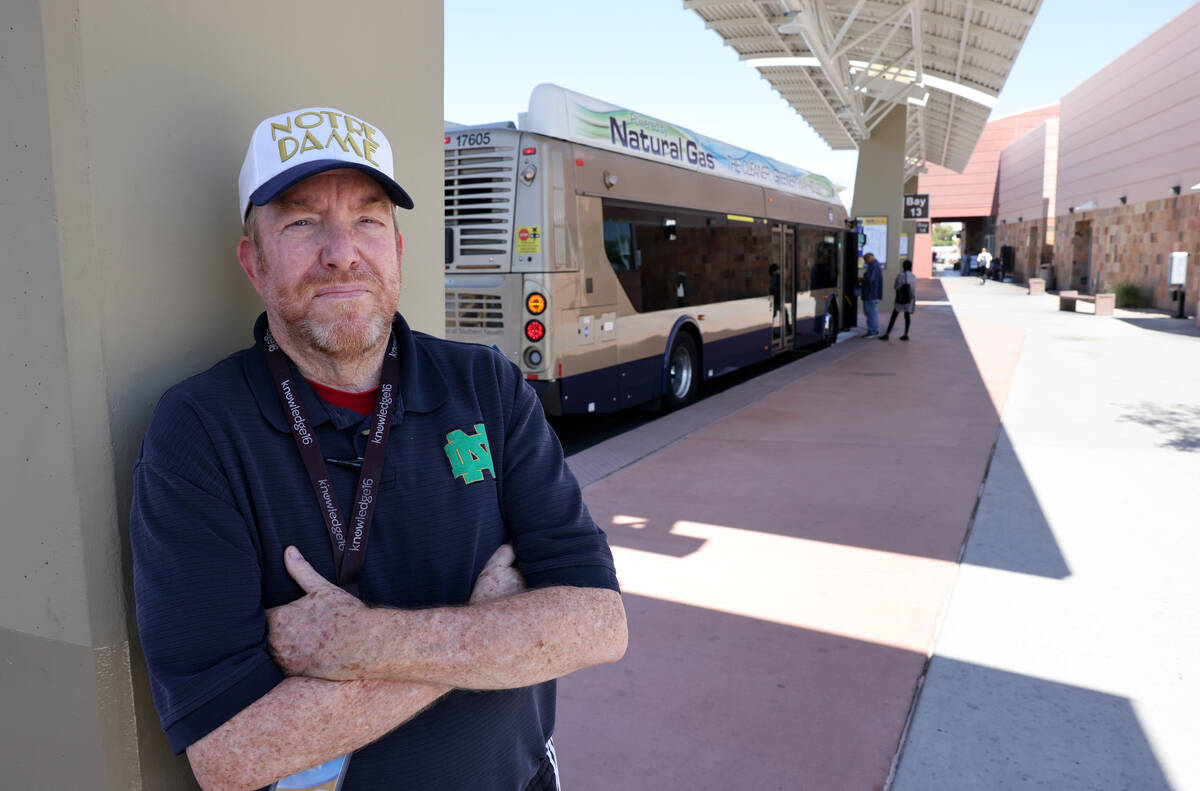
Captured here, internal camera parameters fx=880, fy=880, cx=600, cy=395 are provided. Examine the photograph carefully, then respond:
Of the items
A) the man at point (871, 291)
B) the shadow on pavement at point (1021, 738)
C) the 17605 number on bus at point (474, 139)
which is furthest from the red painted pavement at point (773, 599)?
the man at point (871, 291)

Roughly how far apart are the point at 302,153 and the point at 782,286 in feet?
44.8

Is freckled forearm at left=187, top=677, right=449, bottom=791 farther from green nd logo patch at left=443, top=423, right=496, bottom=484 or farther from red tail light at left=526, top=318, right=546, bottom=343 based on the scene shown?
Answer: red tail light at left=526, top=318, right=546, bottom=343

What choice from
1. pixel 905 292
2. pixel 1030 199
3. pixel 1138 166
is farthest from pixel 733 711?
pixel 1030 199

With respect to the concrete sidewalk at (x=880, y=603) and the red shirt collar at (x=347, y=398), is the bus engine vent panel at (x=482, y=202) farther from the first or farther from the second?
the red shirt collar at (x=347, y=398)

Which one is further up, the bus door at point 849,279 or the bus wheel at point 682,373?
the bus door at point 849,279

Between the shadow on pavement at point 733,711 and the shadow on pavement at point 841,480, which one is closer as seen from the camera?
the shadow on pavement at point 733,711

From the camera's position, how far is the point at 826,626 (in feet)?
14.4

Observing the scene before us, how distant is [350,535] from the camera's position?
1.54 metres

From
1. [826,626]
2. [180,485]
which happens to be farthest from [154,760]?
[826,626]

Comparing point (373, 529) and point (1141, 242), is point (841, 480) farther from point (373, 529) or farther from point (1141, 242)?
point (1141, 242)

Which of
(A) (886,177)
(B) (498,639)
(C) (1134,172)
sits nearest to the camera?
(B) (498,639)

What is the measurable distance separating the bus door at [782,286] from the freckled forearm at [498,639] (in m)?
12.8

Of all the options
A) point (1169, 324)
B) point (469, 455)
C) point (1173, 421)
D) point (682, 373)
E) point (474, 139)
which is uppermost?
point (474, 139)

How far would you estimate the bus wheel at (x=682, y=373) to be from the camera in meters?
10.8
